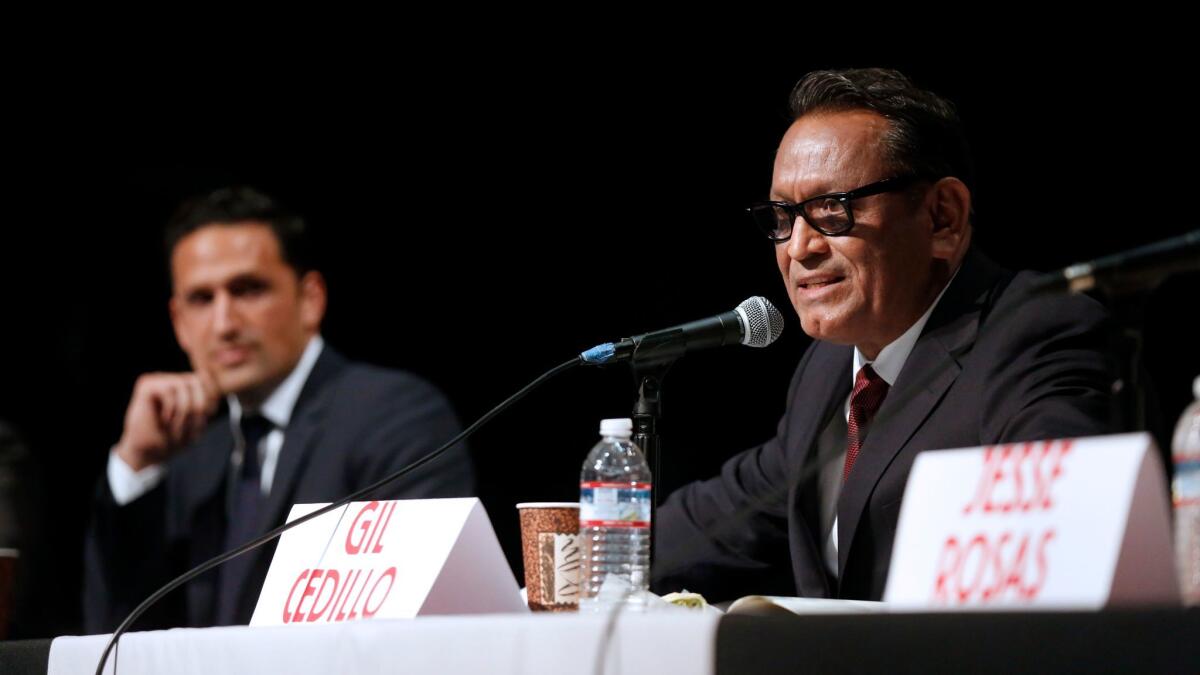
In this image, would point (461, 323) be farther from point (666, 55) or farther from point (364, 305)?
point (666, 55)

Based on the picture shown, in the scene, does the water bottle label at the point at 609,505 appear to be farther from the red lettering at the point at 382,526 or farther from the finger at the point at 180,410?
the finger at the point at 180,410

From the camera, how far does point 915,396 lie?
1994mm

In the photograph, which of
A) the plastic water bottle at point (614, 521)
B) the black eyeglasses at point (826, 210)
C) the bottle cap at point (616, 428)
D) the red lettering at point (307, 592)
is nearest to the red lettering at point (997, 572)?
the plastic water bottle at point (614, 521)

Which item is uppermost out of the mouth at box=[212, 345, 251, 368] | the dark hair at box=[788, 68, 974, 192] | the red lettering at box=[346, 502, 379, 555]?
the dark hair at box=[788, 68, 974, 192]

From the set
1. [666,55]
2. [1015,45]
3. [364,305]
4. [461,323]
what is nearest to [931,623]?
[1015,45]

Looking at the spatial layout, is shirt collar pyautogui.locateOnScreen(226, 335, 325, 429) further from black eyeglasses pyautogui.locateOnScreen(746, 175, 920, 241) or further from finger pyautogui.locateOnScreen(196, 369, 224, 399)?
black eyeglasses pyautogui.locateOnScreen(746, 175, 920, 241)

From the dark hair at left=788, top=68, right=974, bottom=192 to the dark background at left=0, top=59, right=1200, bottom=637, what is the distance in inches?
24.3

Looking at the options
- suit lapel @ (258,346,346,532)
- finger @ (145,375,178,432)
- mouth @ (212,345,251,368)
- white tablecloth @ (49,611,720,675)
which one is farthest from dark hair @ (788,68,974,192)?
finger @ (145,375,178,432)

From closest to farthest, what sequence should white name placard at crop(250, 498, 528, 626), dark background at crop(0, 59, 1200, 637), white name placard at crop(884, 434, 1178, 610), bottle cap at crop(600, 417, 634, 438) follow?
white name placard at crop(884, 434, 1178, 610) → white name placard at crop(250, 498, 528, 626) → bottle cap at crop(600, 417, 634, 438) → dark background at crop(0, 59, 1200, 637)

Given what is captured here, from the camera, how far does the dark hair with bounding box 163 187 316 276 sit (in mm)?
4027

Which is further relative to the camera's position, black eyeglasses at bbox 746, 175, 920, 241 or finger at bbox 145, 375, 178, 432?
finger at bbox 145, 375, 178, 432

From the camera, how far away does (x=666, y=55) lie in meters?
3.41

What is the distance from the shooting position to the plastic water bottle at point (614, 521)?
1474 mm

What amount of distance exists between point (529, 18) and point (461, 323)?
0.83 m
